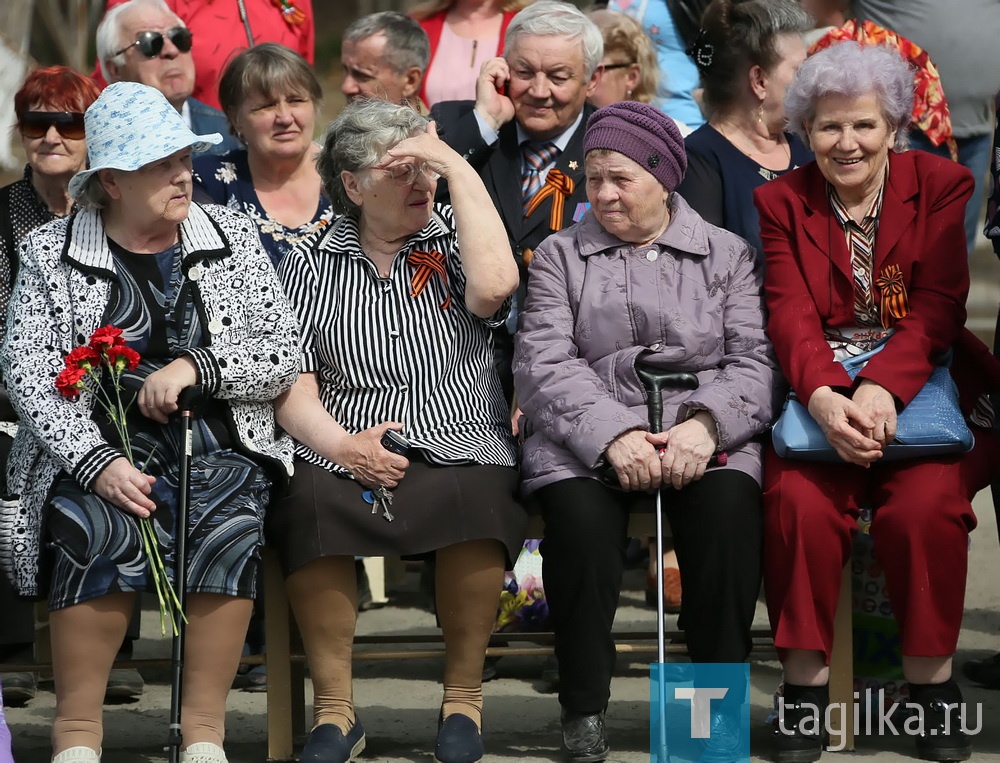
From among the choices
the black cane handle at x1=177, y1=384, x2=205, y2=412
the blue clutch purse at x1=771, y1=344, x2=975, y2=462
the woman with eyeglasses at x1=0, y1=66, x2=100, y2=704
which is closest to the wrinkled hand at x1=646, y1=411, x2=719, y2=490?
the blue clutch purse at x1=771, y1=344, x2=975, y2=462

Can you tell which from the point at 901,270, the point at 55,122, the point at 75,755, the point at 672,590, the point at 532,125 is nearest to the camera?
the point at 75,755

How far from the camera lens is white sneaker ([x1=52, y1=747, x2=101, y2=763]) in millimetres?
4012

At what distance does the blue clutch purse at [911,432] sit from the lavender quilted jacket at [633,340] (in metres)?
0.11

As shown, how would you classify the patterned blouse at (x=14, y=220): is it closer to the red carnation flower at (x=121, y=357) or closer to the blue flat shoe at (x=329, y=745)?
the red carnation flower at (x=121, y=357)

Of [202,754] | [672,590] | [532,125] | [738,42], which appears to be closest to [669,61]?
[738,42]

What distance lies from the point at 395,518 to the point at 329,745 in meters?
0.62

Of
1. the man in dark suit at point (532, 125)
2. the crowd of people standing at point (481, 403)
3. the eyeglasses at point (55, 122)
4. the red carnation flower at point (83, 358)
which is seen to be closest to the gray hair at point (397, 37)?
the man in dark suit at point (532, 125)

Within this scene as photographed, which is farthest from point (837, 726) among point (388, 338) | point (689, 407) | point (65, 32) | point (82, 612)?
point (65, 32)

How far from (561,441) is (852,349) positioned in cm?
88

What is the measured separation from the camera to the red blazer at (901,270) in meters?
4.41

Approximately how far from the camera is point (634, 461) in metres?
4.31

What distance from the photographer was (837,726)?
4402 mm

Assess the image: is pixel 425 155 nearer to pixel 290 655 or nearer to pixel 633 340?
pixel 633 340

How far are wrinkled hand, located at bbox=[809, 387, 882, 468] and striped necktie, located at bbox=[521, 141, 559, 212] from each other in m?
1.43
